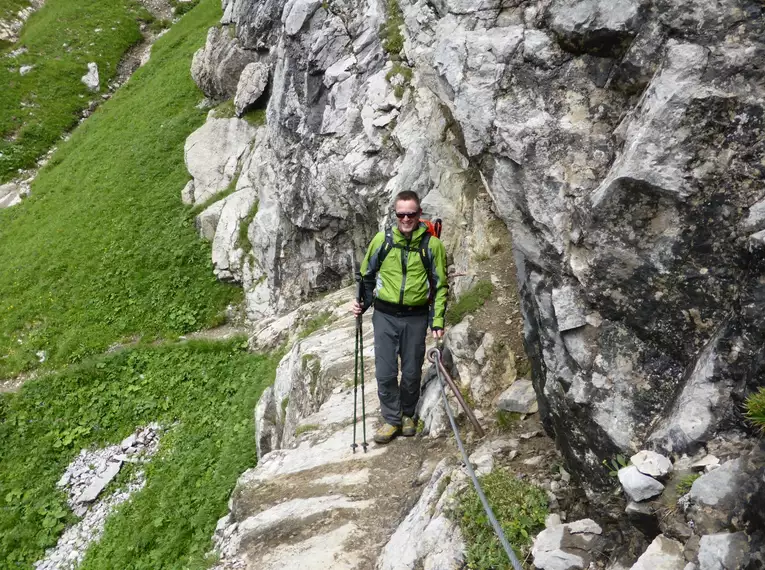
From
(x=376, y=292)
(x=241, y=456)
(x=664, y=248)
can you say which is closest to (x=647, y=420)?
(x=664, y=248)

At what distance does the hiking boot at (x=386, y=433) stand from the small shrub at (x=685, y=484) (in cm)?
516

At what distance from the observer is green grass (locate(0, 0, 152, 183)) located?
40.5 m

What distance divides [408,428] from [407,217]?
3508mm

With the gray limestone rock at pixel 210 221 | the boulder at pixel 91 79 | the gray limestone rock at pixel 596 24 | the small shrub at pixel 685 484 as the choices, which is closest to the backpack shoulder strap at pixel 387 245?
the gray limestone rock at pixel 596 24

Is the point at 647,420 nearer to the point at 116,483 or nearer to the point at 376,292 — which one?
the point at 376,292

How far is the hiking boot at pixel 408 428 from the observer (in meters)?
8.57

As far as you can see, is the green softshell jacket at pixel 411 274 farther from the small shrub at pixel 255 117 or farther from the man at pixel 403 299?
the small shrub at pixel 255 117

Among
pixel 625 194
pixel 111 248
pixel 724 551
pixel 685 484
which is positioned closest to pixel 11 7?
pixel 111 248

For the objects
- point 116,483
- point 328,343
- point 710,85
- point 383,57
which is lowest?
point 116,483

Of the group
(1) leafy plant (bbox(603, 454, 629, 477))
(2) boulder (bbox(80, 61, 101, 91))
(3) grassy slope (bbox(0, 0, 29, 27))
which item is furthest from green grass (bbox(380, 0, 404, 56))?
(3) grassy slope (bbox(0, 0, 29, 27))

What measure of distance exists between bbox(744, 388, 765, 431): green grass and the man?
430 cm

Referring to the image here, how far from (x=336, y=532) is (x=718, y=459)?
4908 millimetres

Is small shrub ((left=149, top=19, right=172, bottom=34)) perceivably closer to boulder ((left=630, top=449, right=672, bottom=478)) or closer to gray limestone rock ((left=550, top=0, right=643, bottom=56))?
gray limestone rock ((left=550, top=0, right=643, bottom=56))

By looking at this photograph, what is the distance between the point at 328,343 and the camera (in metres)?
13.2
